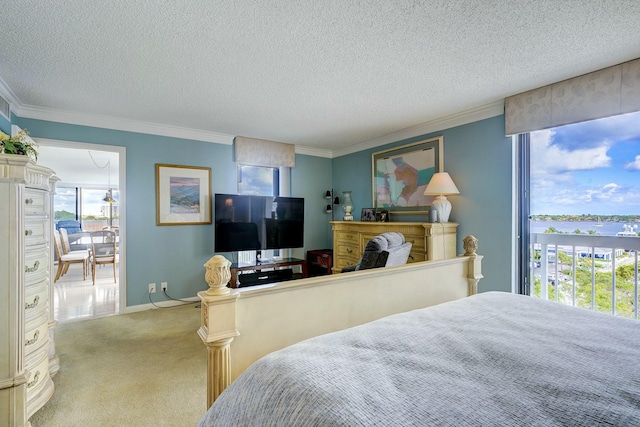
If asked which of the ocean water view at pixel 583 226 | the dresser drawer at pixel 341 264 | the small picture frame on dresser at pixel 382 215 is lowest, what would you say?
the dresser drawer at pixel 341 264

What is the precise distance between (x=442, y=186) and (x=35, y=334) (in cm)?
345

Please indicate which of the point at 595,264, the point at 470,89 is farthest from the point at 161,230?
the point at 595,264

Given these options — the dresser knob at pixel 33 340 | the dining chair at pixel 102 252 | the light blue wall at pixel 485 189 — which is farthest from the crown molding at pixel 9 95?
the light blue wall at pixel 485 189

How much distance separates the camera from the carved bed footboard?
3.78 feet

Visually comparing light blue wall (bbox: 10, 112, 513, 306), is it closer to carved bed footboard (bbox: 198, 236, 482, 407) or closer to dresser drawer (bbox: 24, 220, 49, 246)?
carved bed footboard (bbox: 198, 236, 482, 407)

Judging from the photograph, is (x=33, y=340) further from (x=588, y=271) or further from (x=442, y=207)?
(x=588, y=271)

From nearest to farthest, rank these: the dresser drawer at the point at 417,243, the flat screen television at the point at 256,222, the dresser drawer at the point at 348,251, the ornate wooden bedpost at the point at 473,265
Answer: the ornate wooden bedpost at the point at 473,265, the dresser drawer at the point at 417,243, the flat screen television at the point at 256,222, the dresser drawer at the point at 348,251

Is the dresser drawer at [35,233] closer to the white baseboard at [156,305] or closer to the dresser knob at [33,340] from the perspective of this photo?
the dresser knob at [33,340]

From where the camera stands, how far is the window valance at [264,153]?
413 cm

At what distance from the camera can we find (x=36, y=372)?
171 cm

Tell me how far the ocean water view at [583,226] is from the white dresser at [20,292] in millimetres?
3897

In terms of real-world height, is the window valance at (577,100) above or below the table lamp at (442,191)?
above

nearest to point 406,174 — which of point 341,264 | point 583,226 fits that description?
point 341,264

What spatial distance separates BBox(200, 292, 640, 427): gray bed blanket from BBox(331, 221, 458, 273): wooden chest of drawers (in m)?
1.92
